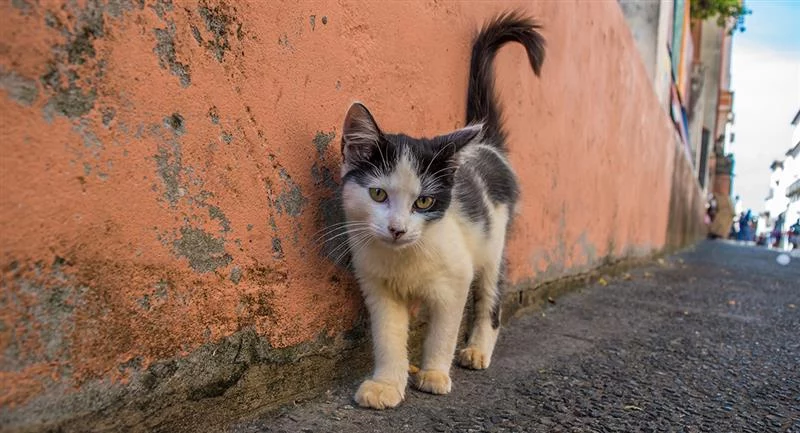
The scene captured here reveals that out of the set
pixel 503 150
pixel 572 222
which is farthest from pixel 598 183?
pixel 503 150

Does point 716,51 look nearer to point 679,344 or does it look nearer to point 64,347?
point 679,344

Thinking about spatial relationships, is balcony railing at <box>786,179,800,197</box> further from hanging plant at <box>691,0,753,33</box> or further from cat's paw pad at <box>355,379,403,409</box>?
hanging plant at <box>691,0,753,33</box>

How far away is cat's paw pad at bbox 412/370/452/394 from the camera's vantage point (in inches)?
74.5

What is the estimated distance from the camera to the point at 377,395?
5.61 feet

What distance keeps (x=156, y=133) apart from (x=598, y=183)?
4005 millimetres

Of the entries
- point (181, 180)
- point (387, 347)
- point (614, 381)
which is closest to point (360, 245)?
point (387, 347)

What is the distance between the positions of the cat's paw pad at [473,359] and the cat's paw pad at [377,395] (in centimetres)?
53

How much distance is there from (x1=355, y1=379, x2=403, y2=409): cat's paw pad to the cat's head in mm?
426

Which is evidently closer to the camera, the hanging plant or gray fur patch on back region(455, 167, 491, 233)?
gray fur patch on back region(455, 167, 491, 233)

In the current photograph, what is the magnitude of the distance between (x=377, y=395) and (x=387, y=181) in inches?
24.7

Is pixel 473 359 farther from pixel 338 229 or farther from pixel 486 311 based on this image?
pixel 338 229

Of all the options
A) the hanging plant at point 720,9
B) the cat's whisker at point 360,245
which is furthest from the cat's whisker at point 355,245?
the hanging plant at point 720,9

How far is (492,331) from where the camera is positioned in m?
2.38

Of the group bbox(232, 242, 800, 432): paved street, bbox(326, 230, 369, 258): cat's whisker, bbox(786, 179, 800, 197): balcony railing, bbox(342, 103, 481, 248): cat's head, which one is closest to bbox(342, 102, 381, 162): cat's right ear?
bbox(342, 103, 481, 248): cat's head
